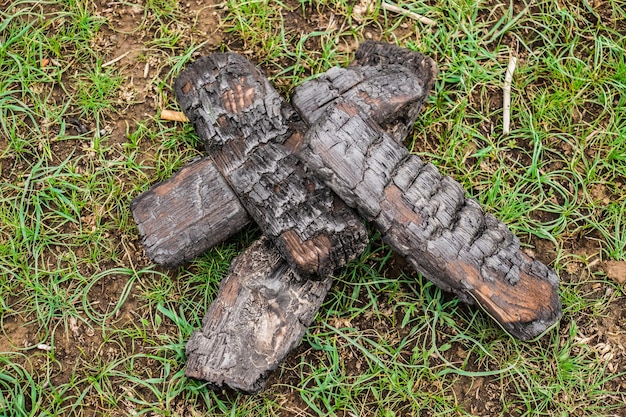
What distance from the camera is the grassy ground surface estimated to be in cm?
311

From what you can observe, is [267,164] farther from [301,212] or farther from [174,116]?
[174,116]

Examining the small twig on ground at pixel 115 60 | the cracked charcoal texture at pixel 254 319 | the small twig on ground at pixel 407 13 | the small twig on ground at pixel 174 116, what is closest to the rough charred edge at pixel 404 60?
the cracked charcoal texture at pixel 254 319

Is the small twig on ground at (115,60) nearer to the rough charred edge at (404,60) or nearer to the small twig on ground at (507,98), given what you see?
the rough charred edge at (404,60)

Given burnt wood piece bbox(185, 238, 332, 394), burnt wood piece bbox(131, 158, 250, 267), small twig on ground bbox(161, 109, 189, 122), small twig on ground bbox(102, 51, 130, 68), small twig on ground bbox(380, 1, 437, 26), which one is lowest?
burnt wood piece bbox(185, 238, 332, 394)

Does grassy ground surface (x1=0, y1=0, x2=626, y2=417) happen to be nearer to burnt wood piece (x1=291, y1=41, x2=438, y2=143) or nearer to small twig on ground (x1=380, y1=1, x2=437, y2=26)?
small twig on ground (x1=380, y1=1, x2=437, y2=26)

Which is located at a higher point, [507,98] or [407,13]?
[407,13]

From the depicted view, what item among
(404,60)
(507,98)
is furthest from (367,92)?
(507,98)

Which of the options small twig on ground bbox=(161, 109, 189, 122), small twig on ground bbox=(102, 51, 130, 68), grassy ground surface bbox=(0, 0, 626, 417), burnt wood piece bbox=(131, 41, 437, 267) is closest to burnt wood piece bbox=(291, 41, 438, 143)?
burnt wood piece bbox=(131, 41, 437, 267)

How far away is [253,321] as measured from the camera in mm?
2857

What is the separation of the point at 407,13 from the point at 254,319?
202 cm

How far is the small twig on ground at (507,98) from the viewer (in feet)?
11.6

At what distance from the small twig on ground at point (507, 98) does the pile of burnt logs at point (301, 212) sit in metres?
0.71

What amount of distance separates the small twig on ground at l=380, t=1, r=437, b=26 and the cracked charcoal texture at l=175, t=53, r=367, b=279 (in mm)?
1058

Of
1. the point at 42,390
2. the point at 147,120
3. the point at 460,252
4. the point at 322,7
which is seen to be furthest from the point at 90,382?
the point at 322,7
